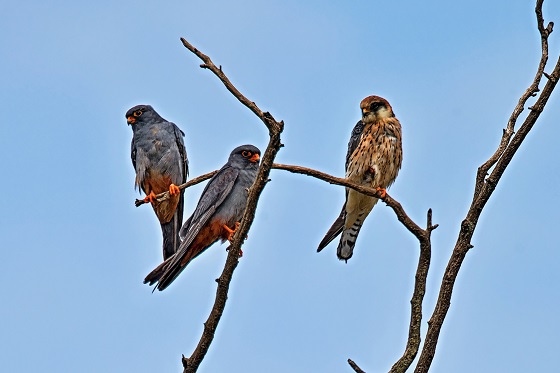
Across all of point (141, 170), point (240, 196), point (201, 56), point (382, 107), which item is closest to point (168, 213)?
point (141, 170)

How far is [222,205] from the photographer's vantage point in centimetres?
743

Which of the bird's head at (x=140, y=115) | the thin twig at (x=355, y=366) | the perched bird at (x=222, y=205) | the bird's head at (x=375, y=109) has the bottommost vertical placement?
the thin twig at (x=355, y=366)

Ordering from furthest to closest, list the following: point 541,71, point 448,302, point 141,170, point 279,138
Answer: point 141,170, point 541,71, point 448,302, point 279,138

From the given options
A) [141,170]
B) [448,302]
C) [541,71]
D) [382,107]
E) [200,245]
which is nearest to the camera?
[448,302]

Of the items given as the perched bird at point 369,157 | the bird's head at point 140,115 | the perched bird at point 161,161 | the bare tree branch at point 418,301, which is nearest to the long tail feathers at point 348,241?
the perched bird at point 369,157

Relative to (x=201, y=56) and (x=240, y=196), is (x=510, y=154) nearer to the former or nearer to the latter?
(x=201, y=56)

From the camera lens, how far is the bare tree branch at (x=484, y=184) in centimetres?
432

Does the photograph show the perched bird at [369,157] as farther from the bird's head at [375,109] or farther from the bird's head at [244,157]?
the bird's head at [244,157]

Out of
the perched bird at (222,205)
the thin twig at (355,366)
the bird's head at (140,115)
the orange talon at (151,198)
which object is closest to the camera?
the thin twig at (355,366)

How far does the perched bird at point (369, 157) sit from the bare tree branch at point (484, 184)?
292 cm

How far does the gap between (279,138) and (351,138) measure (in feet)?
13.2

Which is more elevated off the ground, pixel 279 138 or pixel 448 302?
pixel 279 138

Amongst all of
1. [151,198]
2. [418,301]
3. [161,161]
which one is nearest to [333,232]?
[151,198]

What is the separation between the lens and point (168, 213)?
30.0 feet
